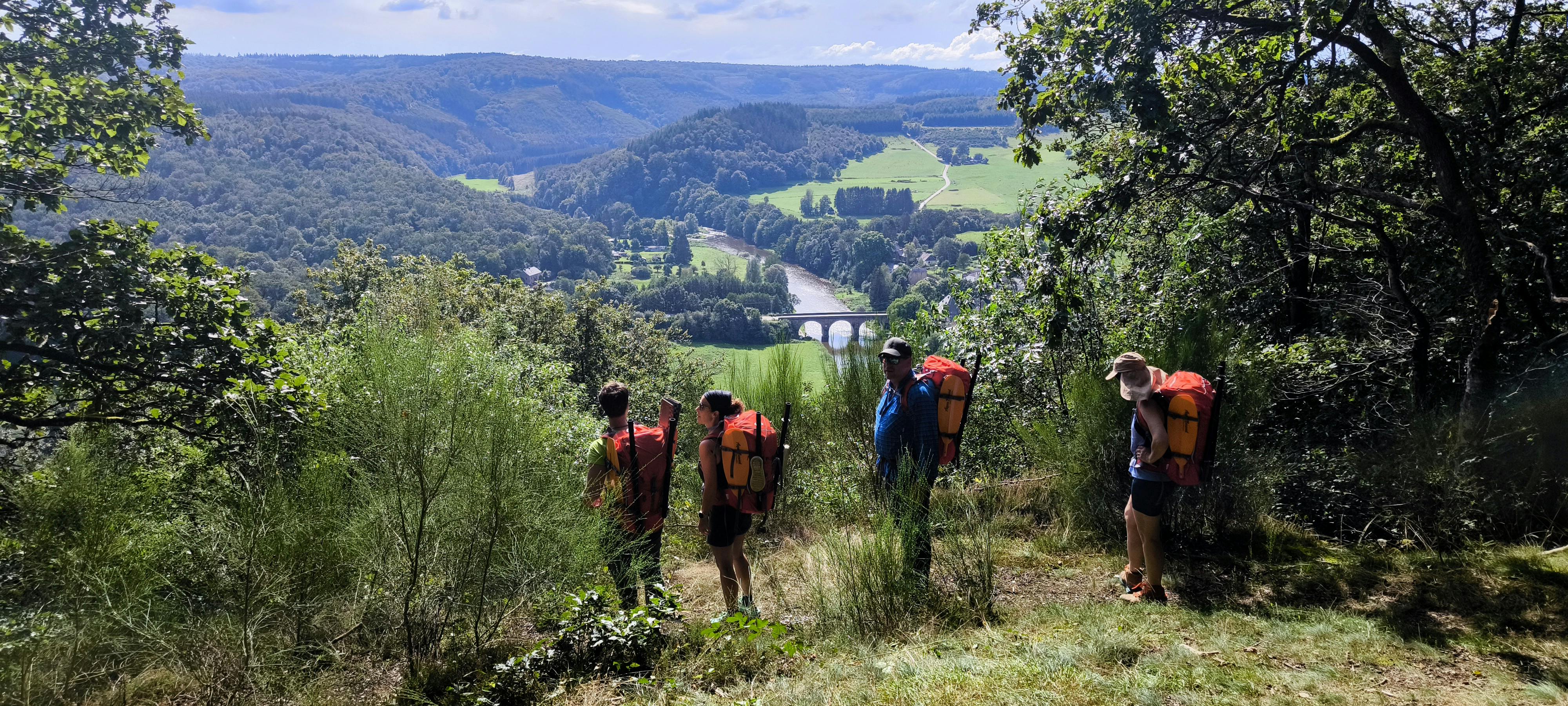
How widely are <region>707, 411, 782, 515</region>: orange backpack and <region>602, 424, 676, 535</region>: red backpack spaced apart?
298 mm

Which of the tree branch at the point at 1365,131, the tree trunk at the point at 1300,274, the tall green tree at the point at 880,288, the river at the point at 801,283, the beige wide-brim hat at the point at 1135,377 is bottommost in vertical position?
the river at the point at 801,283

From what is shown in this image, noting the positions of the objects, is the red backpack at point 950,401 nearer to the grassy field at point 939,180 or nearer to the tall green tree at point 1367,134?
the tall green tree at point 1367,134

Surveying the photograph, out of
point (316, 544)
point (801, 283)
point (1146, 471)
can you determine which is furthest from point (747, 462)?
point (801, 283)

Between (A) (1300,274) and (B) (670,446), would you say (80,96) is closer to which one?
(B) (670,446)

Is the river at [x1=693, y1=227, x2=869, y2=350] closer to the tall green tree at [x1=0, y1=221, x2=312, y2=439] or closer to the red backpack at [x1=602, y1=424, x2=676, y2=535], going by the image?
the tall green tree at [x1=0, y1=221, x2=312, y2=439]

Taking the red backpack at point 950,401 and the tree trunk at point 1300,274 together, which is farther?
the tree trunk at point 1300,274

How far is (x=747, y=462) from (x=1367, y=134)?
6003 mm

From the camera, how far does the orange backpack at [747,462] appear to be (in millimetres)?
4242

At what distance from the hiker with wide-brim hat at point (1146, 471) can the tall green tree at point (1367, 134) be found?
4.76ft

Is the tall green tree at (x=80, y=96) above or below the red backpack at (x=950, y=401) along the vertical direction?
above

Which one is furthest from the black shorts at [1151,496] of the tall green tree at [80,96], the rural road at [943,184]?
the rural road at [943,184]

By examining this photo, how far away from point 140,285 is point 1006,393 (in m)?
7.03

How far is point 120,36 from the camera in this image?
5598mm

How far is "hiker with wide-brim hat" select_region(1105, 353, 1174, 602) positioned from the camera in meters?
4.04
